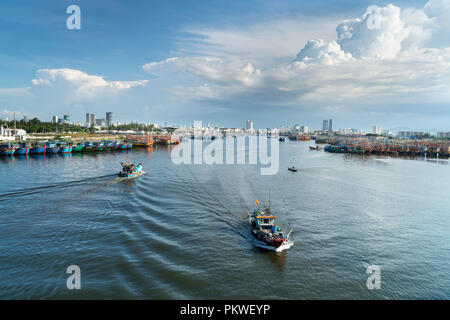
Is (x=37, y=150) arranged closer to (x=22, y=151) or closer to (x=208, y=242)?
(x=22, y=151)

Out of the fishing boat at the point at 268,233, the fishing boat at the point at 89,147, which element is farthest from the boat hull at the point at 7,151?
the fishing boat at the point at 268,233

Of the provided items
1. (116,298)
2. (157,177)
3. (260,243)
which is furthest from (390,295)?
(157,177)

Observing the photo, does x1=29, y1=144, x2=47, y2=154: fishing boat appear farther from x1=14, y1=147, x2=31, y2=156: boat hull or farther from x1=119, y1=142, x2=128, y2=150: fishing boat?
x1=119, y1=142, x2=128, y2=150: fishing boat

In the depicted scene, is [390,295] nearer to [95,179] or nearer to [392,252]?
[392,252]

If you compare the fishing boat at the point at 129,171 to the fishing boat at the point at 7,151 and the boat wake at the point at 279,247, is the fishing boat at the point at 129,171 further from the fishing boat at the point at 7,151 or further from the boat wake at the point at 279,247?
the fishing boat at the point at 7,151

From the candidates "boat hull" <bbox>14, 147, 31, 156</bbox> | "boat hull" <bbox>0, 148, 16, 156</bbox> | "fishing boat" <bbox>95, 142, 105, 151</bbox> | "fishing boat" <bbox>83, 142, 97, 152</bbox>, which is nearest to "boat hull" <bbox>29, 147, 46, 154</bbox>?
"boat hull" <bbox>14, 147, 31, 156</bbox>

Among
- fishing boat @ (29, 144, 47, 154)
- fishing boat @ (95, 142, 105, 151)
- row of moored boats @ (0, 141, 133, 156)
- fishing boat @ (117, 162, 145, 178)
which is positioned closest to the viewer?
fishing boat @ (117, 162, 145, 178)
